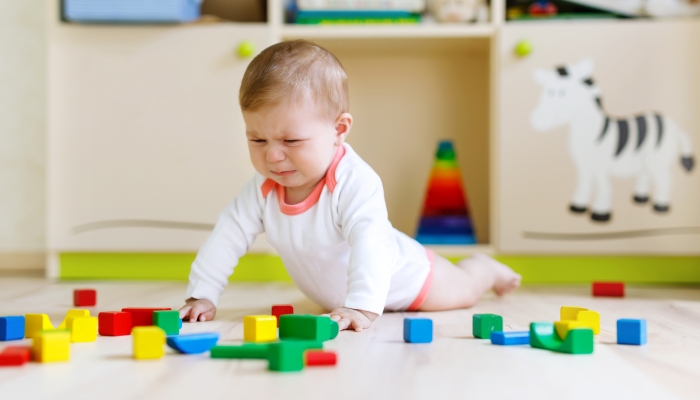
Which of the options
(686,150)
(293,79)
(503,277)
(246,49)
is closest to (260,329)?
(293,79)

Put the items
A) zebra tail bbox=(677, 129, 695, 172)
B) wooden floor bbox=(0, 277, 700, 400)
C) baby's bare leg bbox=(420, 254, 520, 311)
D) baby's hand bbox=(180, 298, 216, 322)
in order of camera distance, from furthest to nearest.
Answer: zebra tail bbox=(677, 129, 695, 172) → baby's bare leg bbox=(420, 254, 520, 311) → baby's hand bbox=(180, 298, 216, 322) → wooden floor bbox=(0, 277, 700, 400)

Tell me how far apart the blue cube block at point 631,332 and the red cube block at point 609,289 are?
65 centimetres

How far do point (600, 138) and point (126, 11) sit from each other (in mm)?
1201

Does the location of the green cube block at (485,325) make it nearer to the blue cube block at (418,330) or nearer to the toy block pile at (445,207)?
the blue cube block at (418,330)

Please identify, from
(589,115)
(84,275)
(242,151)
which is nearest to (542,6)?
(589,115)

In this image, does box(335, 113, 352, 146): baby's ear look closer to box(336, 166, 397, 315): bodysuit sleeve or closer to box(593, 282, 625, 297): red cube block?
box(336, 166, 397, 315): bodysuit sleeve

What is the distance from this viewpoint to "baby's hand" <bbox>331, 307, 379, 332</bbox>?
0.99m

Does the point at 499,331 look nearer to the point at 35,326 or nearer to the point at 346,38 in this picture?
the point at 35,326

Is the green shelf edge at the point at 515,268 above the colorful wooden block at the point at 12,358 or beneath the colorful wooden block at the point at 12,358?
beneath

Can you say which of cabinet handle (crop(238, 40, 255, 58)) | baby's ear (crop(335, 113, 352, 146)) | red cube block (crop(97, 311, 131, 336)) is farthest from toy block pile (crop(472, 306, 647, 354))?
cabinet handle (crop(238, 40, 255, 58))

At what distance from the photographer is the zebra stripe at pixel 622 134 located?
178cm

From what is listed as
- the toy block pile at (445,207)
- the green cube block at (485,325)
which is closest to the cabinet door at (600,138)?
the toy block pile at (445,207)

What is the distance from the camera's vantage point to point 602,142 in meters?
1.79

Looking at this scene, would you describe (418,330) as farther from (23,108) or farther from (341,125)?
(23,108)
